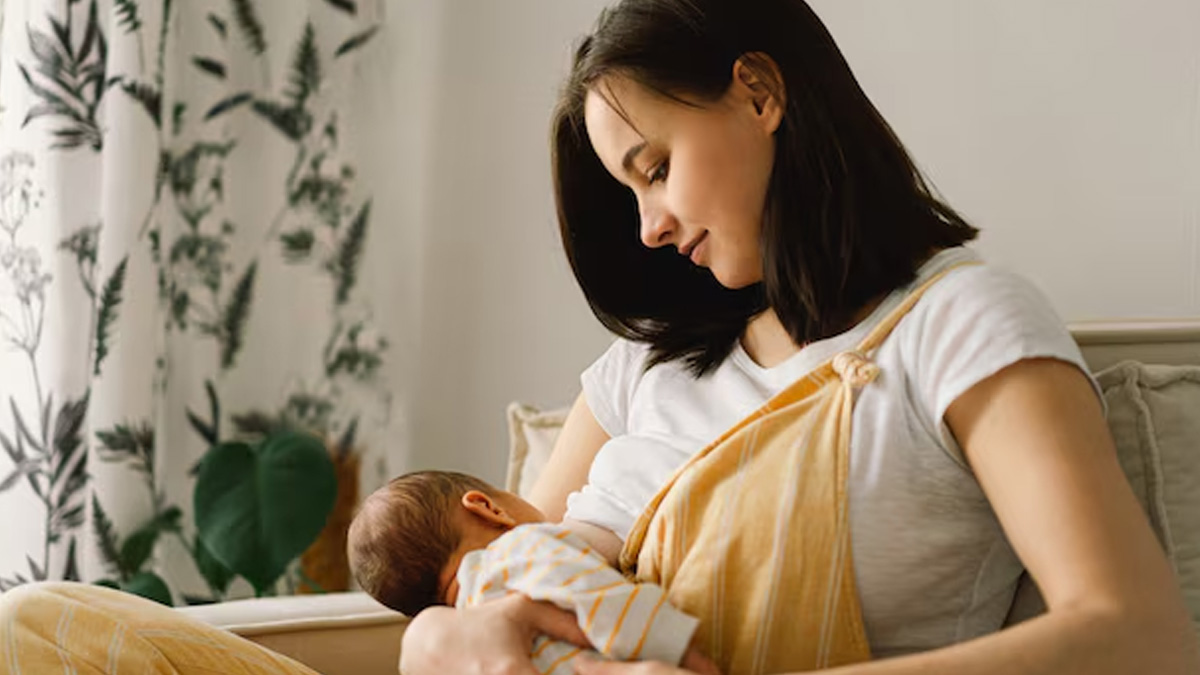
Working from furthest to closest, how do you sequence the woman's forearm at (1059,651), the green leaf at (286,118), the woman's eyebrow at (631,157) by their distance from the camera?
the green leaf at (286,118)
the woman's eyebrow at (631,157)
the woman's forearm at (1059,651)

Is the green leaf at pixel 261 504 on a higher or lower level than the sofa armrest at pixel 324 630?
lower

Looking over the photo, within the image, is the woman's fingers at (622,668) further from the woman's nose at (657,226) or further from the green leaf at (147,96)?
the green leaf at (147,96)

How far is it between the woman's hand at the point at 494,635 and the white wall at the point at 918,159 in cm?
91

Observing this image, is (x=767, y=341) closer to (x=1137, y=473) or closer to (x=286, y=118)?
(x=1137, y=473)

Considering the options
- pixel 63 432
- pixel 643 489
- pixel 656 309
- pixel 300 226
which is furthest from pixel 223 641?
pixel 300 226

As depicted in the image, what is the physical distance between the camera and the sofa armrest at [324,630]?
1672 millimetres

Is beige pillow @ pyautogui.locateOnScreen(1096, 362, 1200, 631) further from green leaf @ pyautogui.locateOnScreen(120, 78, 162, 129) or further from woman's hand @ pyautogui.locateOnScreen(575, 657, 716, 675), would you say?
green leaf @ pyautogui.locateOnScreen(120, 78, 162, 129)

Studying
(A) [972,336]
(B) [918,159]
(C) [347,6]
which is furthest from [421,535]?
(C) [347,6]

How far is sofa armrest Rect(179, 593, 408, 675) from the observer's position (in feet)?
5.49

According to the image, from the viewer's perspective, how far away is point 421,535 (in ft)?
4.58

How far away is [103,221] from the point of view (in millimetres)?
2443

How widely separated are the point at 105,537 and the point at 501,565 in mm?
1405

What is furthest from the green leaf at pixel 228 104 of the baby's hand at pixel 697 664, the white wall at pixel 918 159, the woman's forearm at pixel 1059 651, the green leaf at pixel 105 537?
the woman's forearm at pixel 1059 651

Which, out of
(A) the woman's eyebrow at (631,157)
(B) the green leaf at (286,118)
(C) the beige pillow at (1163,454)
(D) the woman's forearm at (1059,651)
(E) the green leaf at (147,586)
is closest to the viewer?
(D) the woman's forearm at (1059,651)
